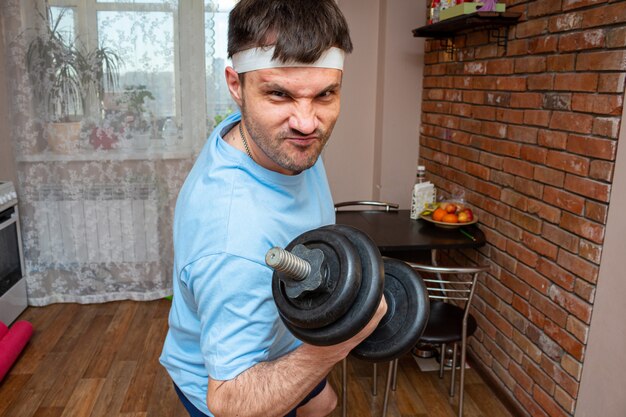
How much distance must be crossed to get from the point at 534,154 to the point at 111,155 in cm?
237

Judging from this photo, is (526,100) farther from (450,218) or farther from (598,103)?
(450,218)

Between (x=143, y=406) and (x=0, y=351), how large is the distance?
0.78 metres

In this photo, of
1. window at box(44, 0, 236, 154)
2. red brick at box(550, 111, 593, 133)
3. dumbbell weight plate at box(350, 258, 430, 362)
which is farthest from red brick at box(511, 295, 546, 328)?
window at box(44, 0, 236, 154)

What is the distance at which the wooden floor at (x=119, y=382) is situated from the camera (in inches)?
87.9

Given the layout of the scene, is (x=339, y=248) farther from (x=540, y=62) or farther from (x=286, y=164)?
(x=540, y=62)

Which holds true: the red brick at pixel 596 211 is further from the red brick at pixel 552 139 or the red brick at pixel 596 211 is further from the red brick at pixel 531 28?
the red brick at pixel 531 28

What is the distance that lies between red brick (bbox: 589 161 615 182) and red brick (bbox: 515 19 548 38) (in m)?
0.58

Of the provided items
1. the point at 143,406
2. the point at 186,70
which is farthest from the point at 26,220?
the point at 143,406

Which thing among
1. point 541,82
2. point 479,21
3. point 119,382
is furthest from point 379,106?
point 119,382

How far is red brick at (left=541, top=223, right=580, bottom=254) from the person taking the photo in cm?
179

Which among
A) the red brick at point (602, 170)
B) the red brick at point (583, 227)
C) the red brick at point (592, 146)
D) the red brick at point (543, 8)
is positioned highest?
the red brick at point (543, 8)

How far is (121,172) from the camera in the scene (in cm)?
318

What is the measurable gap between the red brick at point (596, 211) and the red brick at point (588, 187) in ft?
0.07

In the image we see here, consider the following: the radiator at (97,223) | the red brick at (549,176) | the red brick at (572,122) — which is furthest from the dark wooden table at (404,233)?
the radiator at (97,223)
